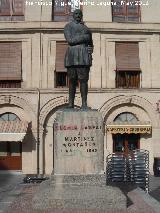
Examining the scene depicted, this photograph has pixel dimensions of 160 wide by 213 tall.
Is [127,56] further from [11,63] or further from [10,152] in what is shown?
[10,152]

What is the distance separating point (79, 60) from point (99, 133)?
81.7 inches

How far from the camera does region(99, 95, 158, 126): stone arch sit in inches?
1112

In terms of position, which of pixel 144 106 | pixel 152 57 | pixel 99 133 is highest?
pixel 152 57

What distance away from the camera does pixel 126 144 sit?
94.6 ft

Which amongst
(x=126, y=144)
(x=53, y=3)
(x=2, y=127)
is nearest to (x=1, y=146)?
(x=2, y=127)

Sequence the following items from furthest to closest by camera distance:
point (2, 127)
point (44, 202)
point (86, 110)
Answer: point (2, 127), point (86, 110), point (44, 202)

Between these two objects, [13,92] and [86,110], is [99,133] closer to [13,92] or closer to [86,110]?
[86,110]

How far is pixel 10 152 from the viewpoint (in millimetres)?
28438

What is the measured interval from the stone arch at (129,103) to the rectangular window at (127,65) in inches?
36.6

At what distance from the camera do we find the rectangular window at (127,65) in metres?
28.6

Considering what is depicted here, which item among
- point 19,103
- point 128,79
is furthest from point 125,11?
point 19,103

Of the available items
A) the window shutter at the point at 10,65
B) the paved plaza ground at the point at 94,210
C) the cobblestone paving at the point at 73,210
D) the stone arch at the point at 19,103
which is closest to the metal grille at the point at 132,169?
the paved plaza ground at the point at 94,210

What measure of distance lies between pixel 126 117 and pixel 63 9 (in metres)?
7.75

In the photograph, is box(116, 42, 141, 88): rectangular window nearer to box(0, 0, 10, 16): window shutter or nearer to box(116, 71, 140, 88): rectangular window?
box(116, 71, 140, 88): rectangular window
